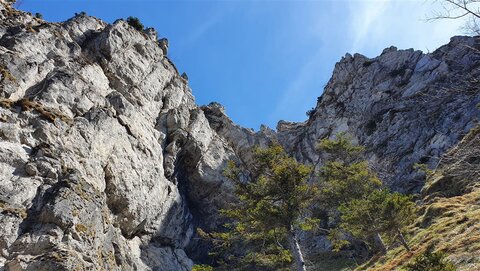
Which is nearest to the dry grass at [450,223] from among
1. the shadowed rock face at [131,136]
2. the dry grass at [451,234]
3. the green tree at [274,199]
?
the dry grass at [451,234]

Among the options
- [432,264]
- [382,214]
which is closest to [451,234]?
[382,214]

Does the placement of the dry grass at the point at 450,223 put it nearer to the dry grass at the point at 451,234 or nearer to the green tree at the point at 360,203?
the dry grass at the point at 451,234

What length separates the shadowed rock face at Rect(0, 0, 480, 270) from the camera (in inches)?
1160

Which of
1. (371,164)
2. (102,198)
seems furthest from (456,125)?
(102,198)

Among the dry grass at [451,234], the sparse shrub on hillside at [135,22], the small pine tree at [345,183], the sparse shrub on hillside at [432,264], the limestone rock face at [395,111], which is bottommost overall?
the sparse shrub on hillside at [432,264]

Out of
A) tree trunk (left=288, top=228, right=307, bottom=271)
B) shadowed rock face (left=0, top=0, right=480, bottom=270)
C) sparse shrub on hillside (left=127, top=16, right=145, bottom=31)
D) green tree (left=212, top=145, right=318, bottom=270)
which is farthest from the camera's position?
sparse shrub on hillside (left=127, top=16, right=145, bottom=31)

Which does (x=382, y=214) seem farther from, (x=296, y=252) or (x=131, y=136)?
(x=131, y=136)

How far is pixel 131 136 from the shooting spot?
47.5 m

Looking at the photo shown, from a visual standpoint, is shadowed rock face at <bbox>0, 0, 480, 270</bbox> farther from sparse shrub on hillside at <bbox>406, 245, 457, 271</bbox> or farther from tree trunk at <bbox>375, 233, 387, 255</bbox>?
tree trunk at <bbox>375, 233, 387, 255</bbox>

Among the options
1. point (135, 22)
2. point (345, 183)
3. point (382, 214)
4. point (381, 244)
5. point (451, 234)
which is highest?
point (135, 22)

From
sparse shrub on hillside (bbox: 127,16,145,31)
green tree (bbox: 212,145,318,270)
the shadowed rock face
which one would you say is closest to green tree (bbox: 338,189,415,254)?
green tree (bbox: 212,145,318,270)

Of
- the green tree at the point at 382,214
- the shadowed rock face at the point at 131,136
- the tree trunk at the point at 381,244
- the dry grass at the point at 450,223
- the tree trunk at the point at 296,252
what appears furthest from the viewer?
the tree trunk at the point at 381,244

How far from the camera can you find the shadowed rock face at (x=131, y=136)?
29.5 meters

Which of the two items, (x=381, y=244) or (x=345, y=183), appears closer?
(x=381, y=244)
